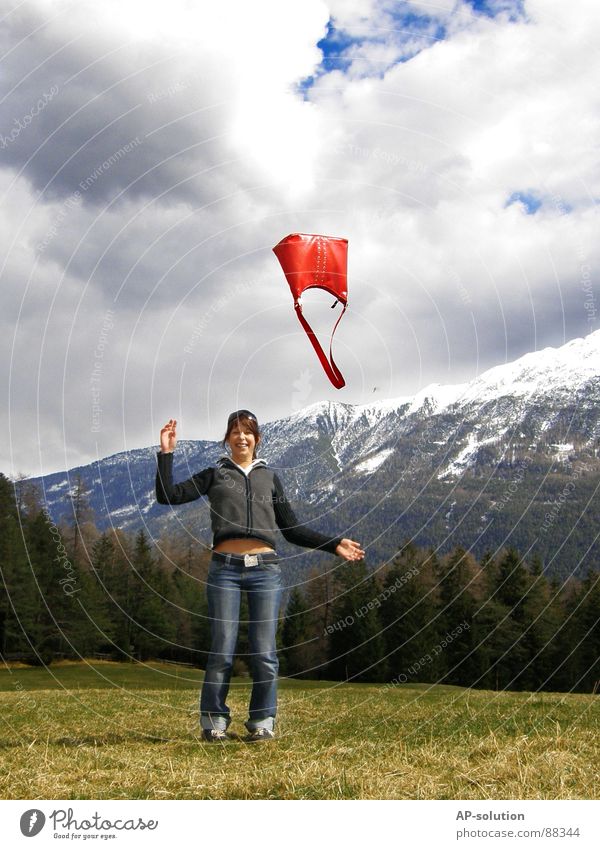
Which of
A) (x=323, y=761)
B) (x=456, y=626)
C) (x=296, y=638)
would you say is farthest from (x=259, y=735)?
(x=296, y=638)

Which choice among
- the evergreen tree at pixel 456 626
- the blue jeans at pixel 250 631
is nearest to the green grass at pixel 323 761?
the blue jeans at pixel 250 631

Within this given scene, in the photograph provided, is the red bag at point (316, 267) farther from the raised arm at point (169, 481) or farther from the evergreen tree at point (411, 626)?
the evergreen tree at point (411, 626)

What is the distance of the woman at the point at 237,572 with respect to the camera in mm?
7906

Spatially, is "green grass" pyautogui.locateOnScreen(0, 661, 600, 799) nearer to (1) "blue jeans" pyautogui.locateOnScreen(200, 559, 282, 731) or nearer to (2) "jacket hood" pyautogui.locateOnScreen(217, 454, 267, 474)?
(1) "blue jeans" pyautogui.locateOnScreen(200, 559, 282, 731)

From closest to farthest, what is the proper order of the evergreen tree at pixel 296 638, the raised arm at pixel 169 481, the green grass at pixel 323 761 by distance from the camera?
1. the green grass at pixel 323 761
2. the raised arm at pixel 169 481
3. the evergreen tree at pixel 296 638

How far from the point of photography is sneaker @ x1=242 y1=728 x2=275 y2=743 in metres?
7.66

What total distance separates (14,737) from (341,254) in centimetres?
682

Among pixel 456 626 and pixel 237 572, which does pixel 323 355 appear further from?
pixel 456 626

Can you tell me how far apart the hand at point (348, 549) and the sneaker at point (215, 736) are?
2142 millimetres

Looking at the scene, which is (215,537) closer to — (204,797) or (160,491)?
(160,491)

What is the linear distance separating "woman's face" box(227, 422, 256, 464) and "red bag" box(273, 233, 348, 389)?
1.07m

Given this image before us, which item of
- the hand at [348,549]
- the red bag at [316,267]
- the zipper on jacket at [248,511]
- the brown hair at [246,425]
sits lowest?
the hand at [348,549]

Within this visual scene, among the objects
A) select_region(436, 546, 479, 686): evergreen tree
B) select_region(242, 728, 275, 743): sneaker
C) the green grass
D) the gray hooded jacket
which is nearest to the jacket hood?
the gray hooded jacket

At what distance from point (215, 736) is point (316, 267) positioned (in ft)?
A: 16.2
